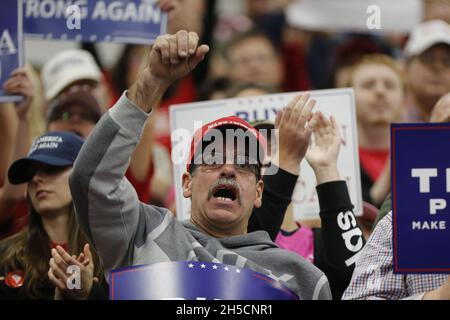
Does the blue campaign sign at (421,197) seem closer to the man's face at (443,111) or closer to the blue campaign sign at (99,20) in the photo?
the man's face at (443,111)

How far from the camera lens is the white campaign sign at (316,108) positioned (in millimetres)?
5699

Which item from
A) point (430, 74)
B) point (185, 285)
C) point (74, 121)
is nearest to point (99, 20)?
point (74, 121)

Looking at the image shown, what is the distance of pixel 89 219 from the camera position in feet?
14.0

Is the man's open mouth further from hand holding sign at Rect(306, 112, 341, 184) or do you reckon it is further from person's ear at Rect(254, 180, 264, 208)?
hand holding sign at Rect(306, 112, 341, 184)

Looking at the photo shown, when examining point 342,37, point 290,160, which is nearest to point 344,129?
point 290,160

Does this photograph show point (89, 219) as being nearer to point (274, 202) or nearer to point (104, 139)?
point (104, 139)

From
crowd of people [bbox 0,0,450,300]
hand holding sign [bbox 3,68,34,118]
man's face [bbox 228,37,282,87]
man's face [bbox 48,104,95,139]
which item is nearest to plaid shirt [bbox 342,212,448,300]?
crowd of people [bbox 0,0,450,300]

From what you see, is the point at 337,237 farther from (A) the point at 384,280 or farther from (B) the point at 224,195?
(B) the point at 224,195

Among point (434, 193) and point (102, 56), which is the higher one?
point (102, 56)

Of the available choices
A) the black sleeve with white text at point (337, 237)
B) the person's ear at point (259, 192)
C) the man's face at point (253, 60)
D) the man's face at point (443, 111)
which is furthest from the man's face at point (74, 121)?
the man's face at point (253, 60)

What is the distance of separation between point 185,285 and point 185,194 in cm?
55

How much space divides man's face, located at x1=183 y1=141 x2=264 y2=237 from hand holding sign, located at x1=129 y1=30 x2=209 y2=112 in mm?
372

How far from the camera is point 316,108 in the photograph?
5801mm

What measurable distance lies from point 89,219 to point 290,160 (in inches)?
38.5
